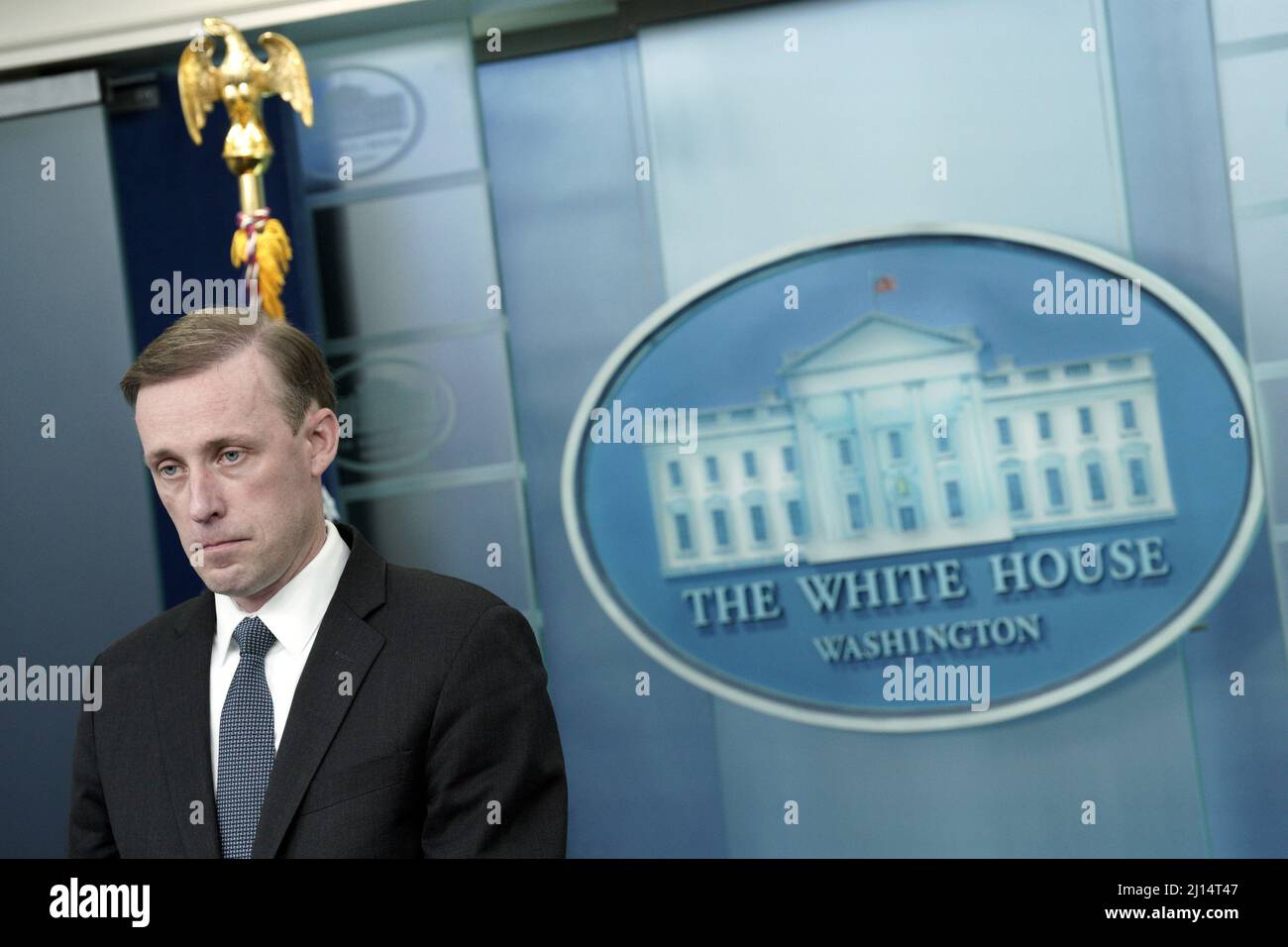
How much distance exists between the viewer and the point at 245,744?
1375 mm

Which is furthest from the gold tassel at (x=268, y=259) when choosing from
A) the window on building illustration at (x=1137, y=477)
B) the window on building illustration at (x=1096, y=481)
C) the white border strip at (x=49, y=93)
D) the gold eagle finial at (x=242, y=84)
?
the window on building illustration at (x=1137, y=477)

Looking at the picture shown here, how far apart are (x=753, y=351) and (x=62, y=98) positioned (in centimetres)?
220

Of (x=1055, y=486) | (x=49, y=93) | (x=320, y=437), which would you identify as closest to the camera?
(x=320, y=437)

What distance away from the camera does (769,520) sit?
3629 millimetres

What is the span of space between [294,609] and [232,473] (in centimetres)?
17

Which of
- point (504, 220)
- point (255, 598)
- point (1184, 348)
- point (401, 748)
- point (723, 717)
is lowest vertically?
point (723, 717)

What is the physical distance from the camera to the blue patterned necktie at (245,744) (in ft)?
4.42

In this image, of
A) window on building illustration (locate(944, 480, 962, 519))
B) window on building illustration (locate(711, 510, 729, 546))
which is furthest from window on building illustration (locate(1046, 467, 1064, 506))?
window on building illustration (locate(711, 510, 729, 546))

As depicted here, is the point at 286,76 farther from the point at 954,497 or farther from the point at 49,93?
the point at 954,497

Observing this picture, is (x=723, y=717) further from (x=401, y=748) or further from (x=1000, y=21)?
(x=401, y=748)

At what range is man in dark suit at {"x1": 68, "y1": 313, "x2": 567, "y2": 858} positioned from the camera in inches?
52.4

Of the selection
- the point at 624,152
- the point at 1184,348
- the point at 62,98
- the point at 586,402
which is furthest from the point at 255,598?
the point at 62,98

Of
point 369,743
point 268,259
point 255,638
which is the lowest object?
point 369,743

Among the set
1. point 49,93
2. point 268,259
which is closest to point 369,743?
point 268,259
